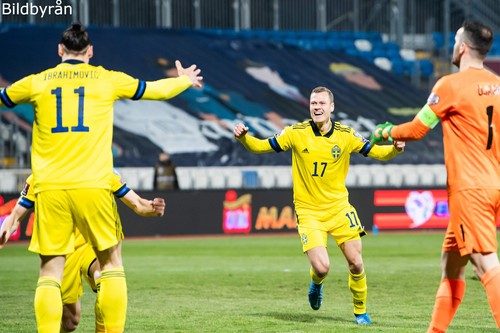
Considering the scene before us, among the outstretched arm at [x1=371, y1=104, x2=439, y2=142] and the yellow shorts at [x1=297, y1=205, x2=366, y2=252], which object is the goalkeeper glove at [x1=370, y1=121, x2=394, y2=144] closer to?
the outstretched arm at [x1=371, y1=104, x2=439, y2=142]

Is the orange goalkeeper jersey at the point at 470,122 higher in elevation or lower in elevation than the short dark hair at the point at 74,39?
lower

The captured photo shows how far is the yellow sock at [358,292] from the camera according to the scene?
1223cm

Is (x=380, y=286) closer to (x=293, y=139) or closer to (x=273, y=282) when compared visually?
(x=273, y=282)

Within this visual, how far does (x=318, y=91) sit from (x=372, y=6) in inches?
1209

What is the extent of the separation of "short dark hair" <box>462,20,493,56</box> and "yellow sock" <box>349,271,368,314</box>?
4061 millimetres

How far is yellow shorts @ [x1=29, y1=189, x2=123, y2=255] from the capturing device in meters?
8.88

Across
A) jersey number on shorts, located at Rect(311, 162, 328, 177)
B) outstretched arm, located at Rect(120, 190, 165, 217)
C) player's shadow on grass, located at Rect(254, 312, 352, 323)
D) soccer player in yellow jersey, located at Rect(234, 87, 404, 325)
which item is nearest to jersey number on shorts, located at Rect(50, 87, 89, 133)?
outstretched arm, located at Rect(120, 190, 165, 217)

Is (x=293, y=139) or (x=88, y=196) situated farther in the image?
(x=293, y=139)

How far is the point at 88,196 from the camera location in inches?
350

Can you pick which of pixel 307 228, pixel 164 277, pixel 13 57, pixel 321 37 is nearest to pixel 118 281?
pixel 307 228

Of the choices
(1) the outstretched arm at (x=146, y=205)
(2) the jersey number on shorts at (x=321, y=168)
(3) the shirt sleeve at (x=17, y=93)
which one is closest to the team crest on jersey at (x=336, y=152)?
(2) the jersey number on shorts at (x=321, y=168)

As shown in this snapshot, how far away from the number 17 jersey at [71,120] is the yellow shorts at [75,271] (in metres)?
1.42

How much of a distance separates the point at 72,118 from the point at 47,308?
1360 mm

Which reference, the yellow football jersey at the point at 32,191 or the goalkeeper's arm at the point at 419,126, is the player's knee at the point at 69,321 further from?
the goalkeeper's arm at the point at 419,126
